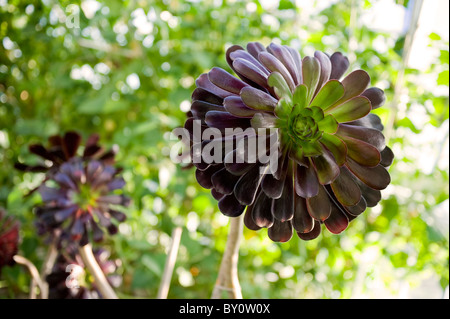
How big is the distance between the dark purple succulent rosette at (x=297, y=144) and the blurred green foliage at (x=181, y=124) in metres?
0.42

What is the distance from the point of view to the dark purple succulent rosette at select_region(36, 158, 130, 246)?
0.48 m

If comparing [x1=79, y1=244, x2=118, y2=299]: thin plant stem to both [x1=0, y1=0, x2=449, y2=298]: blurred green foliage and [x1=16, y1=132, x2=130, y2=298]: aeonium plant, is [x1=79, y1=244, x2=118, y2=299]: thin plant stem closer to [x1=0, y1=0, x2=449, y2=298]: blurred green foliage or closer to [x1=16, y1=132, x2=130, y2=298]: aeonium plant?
[x1=16, y1=132, x2=130, y2=298]: aeonium plant

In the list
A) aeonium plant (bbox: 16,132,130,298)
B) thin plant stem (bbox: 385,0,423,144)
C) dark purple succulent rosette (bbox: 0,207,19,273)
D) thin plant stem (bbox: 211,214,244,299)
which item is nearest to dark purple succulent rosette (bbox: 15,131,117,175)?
aeonium plant (bbox: 16,132,130,298)

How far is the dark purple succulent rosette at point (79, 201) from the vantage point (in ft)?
1.56

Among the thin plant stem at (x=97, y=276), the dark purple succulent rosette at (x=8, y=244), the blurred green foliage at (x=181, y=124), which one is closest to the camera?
the thin plant stem at (x=97, y=276)

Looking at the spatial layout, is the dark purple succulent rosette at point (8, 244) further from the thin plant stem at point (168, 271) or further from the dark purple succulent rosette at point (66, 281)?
the thin plant stem at point (168, 271)

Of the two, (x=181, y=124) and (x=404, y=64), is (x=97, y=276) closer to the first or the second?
(x=181, y=124)

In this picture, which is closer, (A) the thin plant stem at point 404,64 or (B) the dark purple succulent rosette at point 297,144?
(B) the dark purple succulent rosette at point 297,144

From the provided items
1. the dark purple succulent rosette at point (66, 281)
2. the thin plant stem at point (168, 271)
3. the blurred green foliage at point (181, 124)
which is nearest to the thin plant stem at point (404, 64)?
the blurred green foliage at point (181, 124)

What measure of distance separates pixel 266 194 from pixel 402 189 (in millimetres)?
565

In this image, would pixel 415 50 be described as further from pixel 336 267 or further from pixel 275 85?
pixel 275 85

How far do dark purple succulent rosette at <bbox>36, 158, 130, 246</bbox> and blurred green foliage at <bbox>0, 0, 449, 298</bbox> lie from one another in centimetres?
22

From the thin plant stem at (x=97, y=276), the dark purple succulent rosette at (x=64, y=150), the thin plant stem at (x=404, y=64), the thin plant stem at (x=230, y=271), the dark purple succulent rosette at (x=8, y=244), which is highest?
the thin plant stem at (x=404, y=64)
